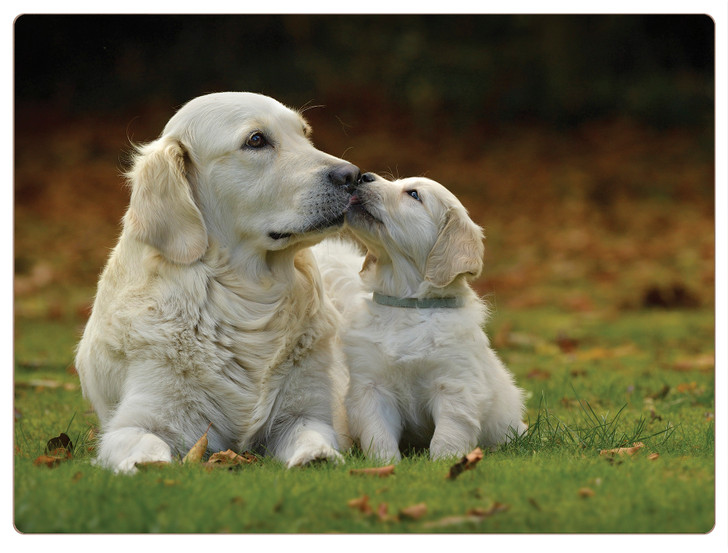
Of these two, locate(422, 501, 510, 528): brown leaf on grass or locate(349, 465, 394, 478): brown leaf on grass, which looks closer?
locate(422, 501, 510, 528): brown leaf on grass

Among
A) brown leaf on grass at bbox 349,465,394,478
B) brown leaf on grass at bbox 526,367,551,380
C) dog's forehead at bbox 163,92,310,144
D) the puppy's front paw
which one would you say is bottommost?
brown leaf on grass at bbox 526,367,551,380

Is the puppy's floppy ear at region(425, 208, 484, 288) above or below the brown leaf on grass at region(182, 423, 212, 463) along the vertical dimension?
above

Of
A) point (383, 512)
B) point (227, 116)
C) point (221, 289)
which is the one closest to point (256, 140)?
point (227, 116)

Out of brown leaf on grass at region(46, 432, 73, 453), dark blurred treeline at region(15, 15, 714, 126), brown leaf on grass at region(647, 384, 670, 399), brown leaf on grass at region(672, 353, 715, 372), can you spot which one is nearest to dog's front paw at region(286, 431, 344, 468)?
brown leaf on grass at region(46, 432, 73, 453)

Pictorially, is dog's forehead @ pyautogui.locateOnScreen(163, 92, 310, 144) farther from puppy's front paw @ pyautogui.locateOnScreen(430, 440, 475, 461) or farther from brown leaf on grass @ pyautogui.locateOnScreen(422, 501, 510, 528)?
brown leaf on grass @ pyautogui.locateOnScreen(422, 501, 510, 528)

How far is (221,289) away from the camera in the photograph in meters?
4.15

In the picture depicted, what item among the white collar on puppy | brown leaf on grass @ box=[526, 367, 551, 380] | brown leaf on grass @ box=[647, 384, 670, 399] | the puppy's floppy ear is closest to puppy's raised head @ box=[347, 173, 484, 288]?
the puppy's floppy ear

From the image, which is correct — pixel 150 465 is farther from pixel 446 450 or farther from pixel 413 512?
pixel 446 450

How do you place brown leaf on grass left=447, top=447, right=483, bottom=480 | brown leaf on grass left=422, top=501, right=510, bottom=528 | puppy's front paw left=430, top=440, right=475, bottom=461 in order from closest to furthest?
1. brown leaf on grass left=422, top=501, right=510, bottom=528
2. brown leaf on grass left=447, top=447, right=483, bottom=480
3. puppy's front paw left=430, top=440, right=475, bottom=461

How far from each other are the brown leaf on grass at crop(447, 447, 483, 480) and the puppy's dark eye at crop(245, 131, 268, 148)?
168 cm

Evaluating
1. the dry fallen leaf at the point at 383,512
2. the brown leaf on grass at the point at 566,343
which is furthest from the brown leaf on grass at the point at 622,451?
the brown leaf on grass at the point at 566,343

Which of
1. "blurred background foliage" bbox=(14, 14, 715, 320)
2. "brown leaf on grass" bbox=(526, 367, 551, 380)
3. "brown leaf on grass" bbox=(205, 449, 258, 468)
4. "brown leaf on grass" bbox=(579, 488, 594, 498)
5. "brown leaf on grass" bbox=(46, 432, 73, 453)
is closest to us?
"brown leaf on grass" bbox=(579, 488, 594, 498)

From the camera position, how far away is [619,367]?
7.17m

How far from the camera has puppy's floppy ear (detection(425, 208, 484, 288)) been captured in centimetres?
429
